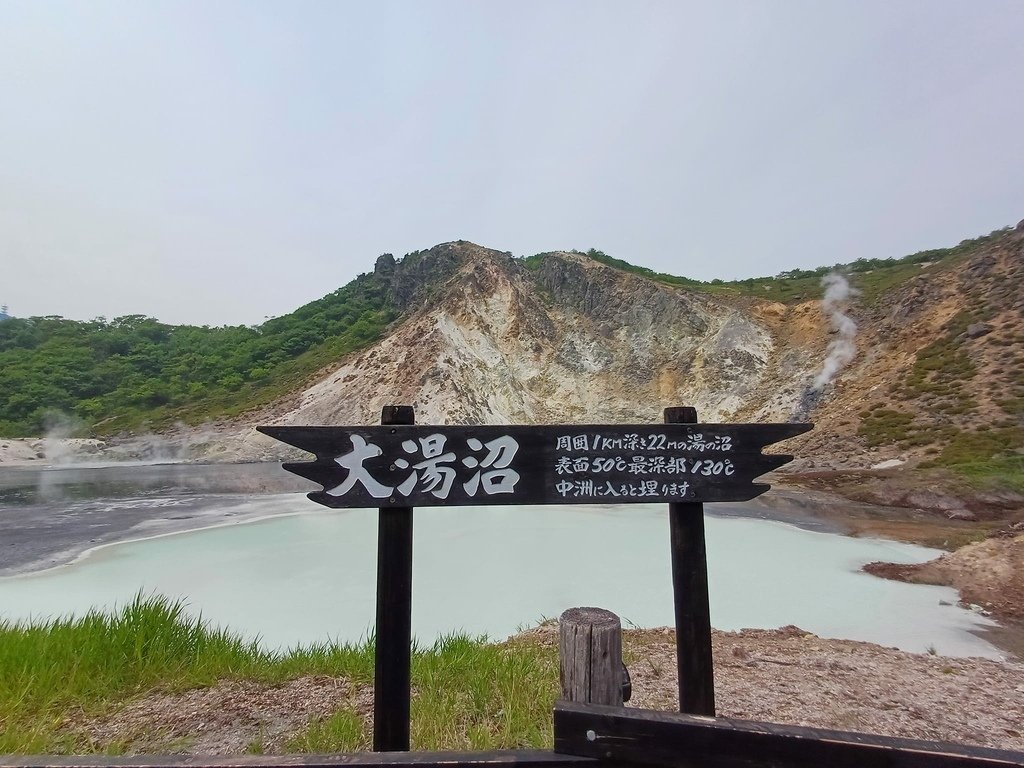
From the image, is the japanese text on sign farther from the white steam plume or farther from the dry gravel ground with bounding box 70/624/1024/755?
the white steam plume

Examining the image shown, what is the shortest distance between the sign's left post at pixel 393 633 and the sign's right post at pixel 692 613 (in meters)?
1.11

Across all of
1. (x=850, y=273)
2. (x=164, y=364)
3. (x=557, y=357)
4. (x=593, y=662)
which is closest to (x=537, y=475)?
(x=593, y=662)

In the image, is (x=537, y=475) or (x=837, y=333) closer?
(x=537, y=475)

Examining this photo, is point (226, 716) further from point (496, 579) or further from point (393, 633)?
point (496, 579)

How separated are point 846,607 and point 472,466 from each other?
21.1 ft

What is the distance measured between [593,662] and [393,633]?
0.82 m

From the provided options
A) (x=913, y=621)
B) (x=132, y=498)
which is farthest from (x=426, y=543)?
(x=132, y=498)

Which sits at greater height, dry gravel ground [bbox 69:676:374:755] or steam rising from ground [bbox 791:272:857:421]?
steam rising from ground [bbox 791:272:857:421]

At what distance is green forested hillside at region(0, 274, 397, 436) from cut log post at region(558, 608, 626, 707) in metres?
37.6

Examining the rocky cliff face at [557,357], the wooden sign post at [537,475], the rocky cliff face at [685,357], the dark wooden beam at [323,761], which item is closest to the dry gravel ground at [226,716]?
the wooden sign post at [537,475]

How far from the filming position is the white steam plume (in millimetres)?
27281

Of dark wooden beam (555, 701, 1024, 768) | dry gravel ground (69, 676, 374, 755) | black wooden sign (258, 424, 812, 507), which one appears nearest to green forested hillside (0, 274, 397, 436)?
dry gravel ground (69, 676, 374, 755)

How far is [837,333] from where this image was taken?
29.4m

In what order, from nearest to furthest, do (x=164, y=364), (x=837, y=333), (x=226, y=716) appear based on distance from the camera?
(x=226, y=716) < (x=837, y=333) < (x=164, y=364)
